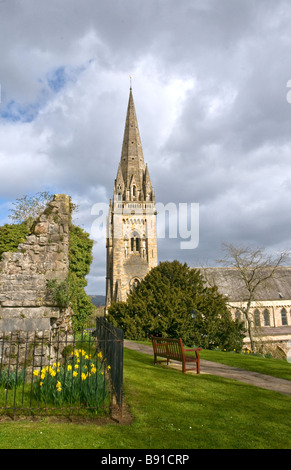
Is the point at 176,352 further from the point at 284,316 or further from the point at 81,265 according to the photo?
the point at 284,316

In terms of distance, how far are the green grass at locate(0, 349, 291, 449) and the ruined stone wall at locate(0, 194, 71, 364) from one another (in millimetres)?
2721

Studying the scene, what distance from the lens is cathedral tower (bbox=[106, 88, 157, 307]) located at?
4397 cm

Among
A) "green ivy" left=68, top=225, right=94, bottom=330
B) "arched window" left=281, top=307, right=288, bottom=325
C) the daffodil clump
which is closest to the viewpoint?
the daffodil clump

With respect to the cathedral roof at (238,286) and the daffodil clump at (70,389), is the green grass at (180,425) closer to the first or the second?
the daffodil clump at (70,389)

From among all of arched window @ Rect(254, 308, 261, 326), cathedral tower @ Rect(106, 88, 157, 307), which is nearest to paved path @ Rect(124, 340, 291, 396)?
cathedral tower @ Rect(106, 88, 157, 307)

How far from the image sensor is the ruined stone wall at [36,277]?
7.85 metres

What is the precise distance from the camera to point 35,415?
5.47 meters

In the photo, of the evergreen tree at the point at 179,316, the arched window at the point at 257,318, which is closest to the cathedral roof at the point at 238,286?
the arched window at the point at 257,318

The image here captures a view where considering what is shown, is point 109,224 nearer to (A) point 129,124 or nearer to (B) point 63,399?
(A) point 129,124

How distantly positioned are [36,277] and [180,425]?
523 centimetres

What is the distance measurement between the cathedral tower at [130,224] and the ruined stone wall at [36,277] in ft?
108

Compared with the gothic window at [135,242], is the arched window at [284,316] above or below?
below

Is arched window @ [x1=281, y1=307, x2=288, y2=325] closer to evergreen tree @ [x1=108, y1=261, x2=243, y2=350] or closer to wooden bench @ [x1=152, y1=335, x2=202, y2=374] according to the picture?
evergreen tree @ [x1=108, y1=261, x2=243, y2=350]

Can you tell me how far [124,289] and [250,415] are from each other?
37331mm
